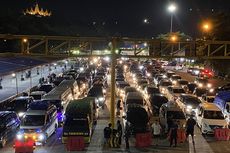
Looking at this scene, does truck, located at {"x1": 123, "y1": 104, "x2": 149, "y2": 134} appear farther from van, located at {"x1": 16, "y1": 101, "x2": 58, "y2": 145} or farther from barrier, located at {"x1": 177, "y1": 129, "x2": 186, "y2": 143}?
van, located at {"x1": 16, "y1": 101, "x2": 58, "y2": 145}

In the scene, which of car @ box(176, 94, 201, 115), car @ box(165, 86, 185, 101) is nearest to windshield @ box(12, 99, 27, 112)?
car @ box(176, 94, 201, 115)

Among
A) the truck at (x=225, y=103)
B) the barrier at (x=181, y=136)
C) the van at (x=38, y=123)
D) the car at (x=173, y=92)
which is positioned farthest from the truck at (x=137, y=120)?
the car at (x=173, y=92)

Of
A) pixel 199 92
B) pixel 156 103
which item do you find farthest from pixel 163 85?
pixel 156 103

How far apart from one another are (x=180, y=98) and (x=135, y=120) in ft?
32.3

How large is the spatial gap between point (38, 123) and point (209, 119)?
10.3 metres

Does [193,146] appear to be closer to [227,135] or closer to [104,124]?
[227,135]

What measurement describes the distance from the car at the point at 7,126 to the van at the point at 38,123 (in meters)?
0.68

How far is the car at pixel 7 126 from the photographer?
20.8m

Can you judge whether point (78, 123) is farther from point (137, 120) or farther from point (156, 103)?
point (156, 103)

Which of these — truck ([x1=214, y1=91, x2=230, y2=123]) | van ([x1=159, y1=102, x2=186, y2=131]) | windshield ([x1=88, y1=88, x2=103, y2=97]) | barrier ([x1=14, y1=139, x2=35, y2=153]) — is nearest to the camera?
barrier ([x1=14, y1=139, x2=35, y2=153])

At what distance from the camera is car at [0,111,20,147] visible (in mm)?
20823

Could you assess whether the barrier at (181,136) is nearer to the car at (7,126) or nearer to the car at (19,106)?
the car at (7,126)

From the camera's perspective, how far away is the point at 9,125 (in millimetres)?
21922

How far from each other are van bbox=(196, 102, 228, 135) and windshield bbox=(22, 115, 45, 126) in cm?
964
